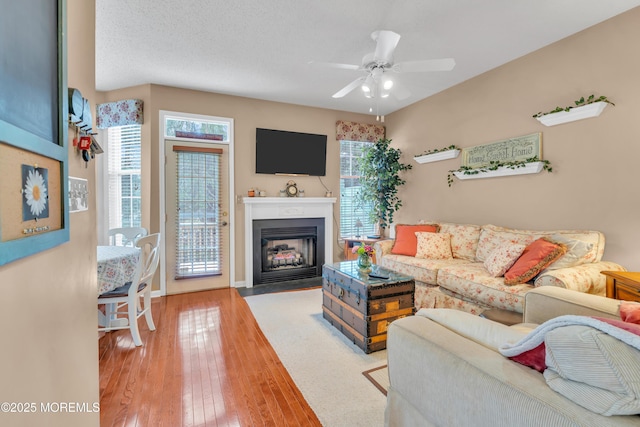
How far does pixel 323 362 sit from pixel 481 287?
157 centimetres

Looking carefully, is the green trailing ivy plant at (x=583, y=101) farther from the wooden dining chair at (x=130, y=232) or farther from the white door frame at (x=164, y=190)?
the wooden dining chair at (x=130, y=232)

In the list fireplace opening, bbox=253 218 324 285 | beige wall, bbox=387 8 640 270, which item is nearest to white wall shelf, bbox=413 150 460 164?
beige wall, bbox=387 8 640 270

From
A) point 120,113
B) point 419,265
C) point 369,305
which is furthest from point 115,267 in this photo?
point 419,265

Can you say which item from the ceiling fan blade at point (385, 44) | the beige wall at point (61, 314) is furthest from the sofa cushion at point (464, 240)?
the beige wall at point (61, 314)

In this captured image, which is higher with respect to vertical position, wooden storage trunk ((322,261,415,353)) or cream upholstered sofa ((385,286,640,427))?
cream upholstered sofa ((385,286,640,427))

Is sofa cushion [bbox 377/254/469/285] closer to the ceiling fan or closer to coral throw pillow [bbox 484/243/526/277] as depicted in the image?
coral throw pillow [bbox 484/243/526/277]

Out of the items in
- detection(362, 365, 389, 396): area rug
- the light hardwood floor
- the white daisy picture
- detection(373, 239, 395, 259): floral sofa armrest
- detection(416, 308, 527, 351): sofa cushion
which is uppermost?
the white daisy picture

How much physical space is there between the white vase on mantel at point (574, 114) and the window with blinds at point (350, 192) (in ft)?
8.93

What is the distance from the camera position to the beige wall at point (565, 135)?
243 centimetres

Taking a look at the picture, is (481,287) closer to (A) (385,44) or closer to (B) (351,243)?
(A) (385,44)

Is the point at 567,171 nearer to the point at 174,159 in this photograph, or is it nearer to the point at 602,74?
the point at 602,74

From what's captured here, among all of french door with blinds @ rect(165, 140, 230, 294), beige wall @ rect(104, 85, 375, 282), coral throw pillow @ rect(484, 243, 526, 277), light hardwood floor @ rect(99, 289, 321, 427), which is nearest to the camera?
light hardwood floor @ rect(99, 289, 321, 427)

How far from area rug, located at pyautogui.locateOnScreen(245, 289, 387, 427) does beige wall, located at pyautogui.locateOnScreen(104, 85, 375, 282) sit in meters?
1.49

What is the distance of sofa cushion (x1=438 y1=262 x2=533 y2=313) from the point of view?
7.86ft
